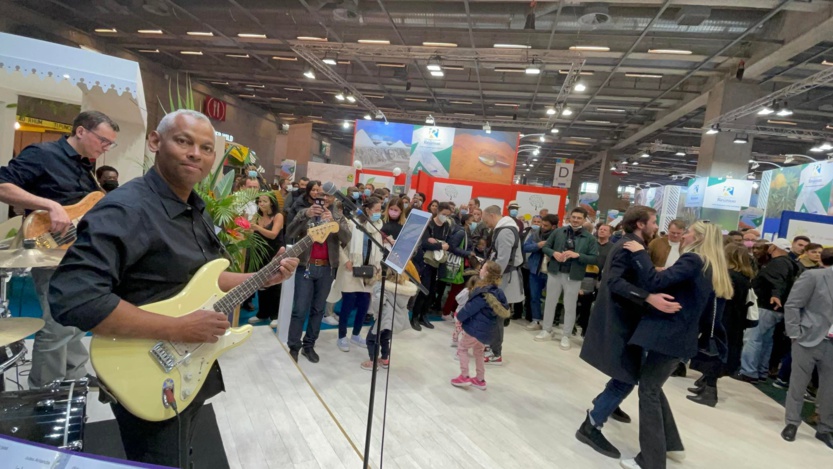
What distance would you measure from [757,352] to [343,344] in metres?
4.66

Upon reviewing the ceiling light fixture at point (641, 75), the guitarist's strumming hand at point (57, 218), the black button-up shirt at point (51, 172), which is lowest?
the guitarist's strumming hand at point (57, 218)

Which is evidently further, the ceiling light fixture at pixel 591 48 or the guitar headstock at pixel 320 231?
the ceiling light fixture at pixel 591 48

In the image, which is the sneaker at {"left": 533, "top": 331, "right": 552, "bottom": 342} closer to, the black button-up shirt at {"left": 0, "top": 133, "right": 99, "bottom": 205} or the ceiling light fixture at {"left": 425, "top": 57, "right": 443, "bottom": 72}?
the black button-up shirt at {"left": 0, "top": 133, "right": 99, "bottom": 205}

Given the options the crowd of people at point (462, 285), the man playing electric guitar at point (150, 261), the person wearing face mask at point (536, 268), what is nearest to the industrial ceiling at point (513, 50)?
the person wearing face mask at point (536, 268)

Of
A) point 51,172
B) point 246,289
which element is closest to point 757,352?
point 246,289

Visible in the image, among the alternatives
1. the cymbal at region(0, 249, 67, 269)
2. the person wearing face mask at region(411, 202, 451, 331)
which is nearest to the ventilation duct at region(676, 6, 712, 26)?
the person wearing face mask at region(411, 202, 451, 331)

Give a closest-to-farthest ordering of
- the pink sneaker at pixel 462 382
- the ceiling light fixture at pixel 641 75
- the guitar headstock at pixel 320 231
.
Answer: the guitar headstock at pixel 320 231 < the pink sneaker at pixel 462 382 < the ceiling light fixture at pixel 641 75

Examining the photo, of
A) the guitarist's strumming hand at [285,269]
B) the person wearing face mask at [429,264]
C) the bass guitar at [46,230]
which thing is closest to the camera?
the guitarist's strumming hand at [285,269]

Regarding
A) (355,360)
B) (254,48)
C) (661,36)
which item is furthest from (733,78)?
(254,48)

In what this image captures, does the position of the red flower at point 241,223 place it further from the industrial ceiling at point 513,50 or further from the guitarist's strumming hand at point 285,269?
the industrial ceiling at point 513,50

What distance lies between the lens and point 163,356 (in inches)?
52.2

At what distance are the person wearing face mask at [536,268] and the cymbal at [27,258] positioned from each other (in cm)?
505

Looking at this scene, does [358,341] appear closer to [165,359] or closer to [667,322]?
[667,322]

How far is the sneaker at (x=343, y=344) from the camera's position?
4379 mm
